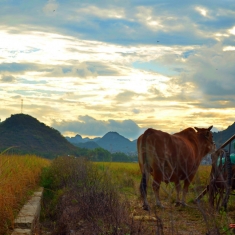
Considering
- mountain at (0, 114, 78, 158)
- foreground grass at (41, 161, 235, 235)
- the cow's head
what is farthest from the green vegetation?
foreground grass at (41, 161, 235, 235)

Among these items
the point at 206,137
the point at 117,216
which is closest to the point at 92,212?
the point at 117,216

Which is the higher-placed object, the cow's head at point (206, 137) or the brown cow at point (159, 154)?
the cow's head at point (206, 137)

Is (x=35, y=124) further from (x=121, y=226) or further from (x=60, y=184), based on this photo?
(x=121, y=226)

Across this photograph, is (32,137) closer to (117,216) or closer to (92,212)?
(92,212)

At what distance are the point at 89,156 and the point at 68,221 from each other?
7.80 meters

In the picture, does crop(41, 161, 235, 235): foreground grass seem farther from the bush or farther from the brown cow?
the brown cow

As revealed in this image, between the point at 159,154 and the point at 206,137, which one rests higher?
the point at 206,137

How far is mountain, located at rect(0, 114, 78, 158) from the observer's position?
8762 centimetres

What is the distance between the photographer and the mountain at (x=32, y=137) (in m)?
87.6

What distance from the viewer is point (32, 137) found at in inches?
3627

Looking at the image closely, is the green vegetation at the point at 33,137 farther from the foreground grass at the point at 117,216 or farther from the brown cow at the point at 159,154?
the foreground grass at the point at 117,216

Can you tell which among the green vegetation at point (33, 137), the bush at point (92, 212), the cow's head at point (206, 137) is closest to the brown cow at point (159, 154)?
the cow's head at point (206, 137)

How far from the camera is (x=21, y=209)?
7.92 m

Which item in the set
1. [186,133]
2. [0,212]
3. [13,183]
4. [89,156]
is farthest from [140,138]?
[89,156]
